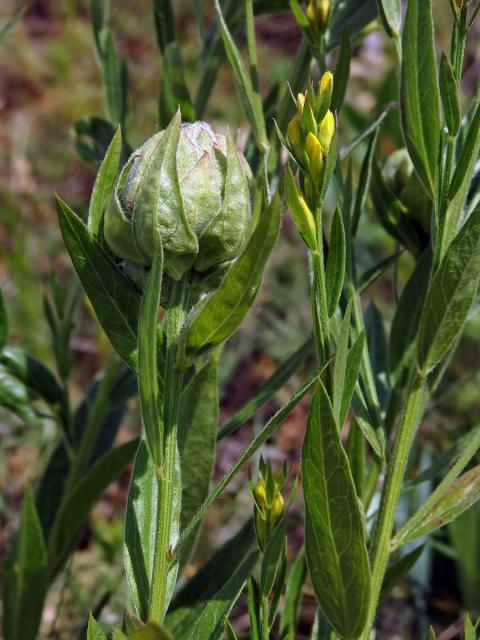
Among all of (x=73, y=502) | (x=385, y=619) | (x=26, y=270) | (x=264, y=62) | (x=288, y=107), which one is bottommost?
(x=385, y=619)

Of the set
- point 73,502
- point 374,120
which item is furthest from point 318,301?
point 73,502

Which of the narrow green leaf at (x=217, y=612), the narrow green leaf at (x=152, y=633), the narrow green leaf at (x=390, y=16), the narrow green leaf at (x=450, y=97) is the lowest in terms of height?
the narrow green leaf at (x=217, y=612)

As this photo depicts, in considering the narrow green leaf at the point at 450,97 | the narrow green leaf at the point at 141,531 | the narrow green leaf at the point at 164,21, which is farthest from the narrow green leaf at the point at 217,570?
the narrow green leaf at the point at 164,21

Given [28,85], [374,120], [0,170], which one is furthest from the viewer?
[28,85]

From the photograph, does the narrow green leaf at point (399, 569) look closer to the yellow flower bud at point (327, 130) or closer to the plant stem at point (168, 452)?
the plant stem at point (168, 452)

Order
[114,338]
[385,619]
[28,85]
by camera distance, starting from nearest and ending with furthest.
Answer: [114,338], [385,619], [28,85]

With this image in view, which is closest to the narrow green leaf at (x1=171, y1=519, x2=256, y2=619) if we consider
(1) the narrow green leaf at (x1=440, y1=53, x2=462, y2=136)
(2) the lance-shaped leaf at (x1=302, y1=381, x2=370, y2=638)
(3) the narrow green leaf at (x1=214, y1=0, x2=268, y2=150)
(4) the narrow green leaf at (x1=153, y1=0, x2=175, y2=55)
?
(2) the lance-shaped leaf at (x1=302, y1=381, x2=370, y2=638)

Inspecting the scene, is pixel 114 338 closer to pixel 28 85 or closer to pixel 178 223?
pixel 178 223
